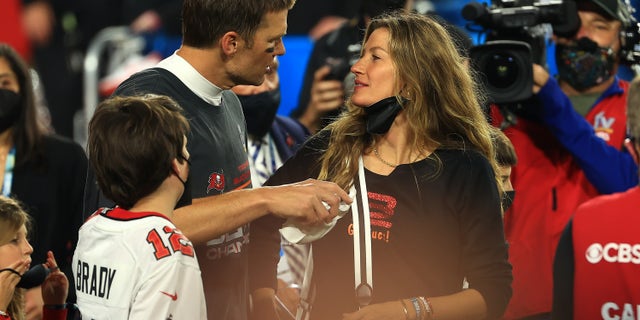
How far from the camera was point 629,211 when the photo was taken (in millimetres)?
2965

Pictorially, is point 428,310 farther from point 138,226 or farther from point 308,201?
point 138,226

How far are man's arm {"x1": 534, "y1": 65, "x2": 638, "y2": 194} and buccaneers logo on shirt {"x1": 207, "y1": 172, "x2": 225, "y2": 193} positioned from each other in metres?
1.49

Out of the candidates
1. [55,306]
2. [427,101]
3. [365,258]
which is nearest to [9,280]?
[55,306]

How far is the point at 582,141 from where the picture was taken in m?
4.07

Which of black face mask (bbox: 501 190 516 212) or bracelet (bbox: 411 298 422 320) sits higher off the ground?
bracelet (bbox: 411 298 422 320)

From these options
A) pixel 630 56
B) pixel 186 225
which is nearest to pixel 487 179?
pixel 186 225

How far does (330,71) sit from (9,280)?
6.66 ft

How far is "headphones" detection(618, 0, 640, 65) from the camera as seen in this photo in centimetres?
439

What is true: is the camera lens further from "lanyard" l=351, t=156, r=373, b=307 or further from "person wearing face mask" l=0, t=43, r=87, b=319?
"person wearing face mask" l=0, t=43, r=87, b=319

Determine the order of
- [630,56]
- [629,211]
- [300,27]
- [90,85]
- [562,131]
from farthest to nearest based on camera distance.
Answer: [90,85], [300,27], [630,56], [562,131], [629,211]

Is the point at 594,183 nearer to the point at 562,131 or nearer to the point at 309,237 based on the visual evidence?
the point at 562,131

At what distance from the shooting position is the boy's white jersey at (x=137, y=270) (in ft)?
7.97

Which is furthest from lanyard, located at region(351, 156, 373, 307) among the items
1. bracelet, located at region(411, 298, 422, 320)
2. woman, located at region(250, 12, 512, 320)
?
bracelet, located at region(411, 298, 422, 320)

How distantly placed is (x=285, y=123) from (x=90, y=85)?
4463 mm
